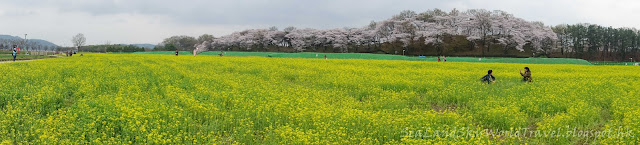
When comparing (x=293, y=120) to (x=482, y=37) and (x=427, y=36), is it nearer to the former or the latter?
(x=427, y=36)

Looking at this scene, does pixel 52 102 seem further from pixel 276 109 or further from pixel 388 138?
pixel 388 138

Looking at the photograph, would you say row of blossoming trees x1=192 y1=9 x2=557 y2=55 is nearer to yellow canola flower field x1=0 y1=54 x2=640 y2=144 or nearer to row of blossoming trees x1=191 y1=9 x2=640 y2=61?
row of blossoming trees x1=191 y1=9 x2=640 y2=61

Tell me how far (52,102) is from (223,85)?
540cm

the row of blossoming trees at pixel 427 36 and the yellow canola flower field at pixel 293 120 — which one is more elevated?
the row of blossoming trees at pixel 427 36

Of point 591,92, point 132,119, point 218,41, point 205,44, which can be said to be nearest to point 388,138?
point 132,119

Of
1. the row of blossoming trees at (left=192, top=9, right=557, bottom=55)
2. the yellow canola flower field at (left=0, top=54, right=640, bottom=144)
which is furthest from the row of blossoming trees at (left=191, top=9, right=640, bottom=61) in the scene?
the yellow canola flower field at (left=0, top=54, right=640, bottom=144)

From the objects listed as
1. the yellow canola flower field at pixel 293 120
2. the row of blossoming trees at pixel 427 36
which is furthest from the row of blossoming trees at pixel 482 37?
the yellow canola flower field at pixel 293 120

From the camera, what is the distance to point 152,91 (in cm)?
1211

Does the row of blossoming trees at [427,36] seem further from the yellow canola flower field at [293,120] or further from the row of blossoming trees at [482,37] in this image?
the yellow canola flower field at [293,120]

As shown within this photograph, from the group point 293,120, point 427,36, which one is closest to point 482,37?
point 427,36

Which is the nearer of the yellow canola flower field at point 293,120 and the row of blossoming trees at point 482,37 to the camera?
the yellow canola flower field at point 293,120

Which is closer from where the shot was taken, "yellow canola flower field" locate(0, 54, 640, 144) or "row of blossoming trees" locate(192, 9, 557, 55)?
"yellow canola flower field" locate(0, 54, 640, 144)

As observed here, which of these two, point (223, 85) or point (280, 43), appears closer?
point (223, 85)

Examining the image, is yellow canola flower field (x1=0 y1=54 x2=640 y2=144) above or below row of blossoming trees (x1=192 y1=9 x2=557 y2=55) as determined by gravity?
below
